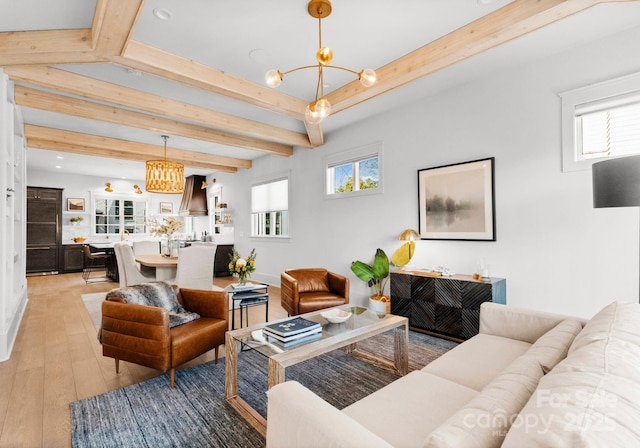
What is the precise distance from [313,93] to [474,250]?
2.77 meters

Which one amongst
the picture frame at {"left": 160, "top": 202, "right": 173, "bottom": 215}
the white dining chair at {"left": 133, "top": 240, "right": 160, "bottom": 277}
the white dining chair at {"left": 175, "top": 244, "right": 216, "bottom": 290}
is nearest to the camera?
the white dining chair at {"left": 175, "top": 244, "right": 216, "bottom": 290}

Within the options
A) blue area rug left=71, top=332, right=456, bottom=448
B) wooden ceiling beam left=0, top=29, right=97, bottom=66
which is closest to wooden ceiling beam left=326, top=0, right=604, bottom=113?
wooden ceiling beam left=0, top=29, right=97, bottom=66

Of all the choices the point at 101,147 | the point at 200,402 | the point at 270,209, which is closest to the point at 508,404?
the point at 200,402

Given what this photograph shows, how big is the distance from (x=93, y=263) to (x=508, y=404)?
984 centimetres

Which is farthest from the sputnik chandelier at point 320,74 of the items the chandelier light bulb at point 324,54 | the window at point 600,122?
the window at point 600,122

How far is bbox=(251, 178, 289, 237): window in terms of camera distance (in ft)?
22.4

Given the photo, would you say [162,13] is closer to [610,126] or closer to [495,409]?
[495,409]

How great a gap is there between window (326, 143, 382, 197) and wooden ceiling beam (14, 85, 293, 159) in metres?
1.38

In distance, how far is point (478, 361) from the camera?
6.18 feet

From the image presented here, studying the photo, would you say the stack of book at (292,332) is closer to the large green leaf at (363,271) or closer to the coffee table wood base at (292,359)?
the coffee table wood base at (292,359)

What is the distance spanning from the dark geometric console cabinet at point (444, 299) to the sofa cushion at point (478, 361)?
3.53ft

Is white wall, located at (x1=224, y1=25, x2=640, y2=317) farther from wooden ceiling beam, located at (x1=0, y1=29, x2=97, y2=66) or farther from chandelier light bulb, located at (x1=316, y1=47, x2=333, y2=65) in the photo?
wooden ceiling beam, located at (x1=0, y1=29, x2=97, y2=66)

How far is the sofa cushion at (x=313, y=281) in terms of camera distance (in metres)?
4.10

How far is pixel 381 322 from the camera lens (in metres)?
2.54
